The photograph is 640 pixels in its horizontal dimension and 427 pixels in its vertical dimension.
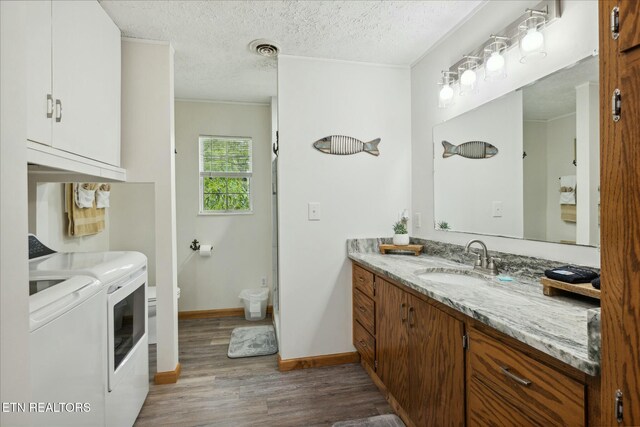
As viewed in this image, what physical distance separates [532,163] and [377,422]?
1.68 metres

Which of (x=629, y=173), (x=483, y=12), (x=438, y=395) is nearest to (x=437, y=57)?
(x=483, y=12)

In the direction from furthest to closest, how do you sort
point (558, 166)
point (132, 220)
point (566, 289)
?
1. point (132, 220)
2. point (558, 166)
3. point (566, 289)

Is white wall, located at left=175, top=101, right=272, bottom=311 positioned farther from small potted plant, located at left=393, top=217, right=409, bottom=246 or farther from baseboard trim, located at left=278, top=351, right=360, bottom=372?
small potted plant, located at left=393, top=217, right=409, bottom=246

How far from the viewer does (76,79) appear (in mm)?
1542

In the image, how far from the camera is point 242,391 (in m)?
2.12

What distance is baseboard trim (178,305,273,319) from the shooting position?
11.5 ft

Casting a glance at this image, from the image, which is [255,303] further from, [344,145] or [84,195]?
[344,145]

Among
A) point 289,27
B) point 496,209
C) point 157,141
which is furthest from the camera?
point 157,141

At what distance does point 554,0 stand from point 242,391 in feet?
9.56

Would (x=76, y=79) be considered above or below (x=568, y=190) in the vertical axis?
above

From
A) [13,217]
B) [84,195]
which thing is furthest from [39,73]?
[84,195]

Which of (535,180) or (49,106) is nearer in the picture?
(49,106)

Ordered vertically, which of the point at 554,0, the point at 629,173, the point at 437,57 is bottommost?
the point at 629,173

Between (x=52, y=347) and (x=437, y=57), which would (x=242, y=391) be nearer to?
(x=52, y=347)
